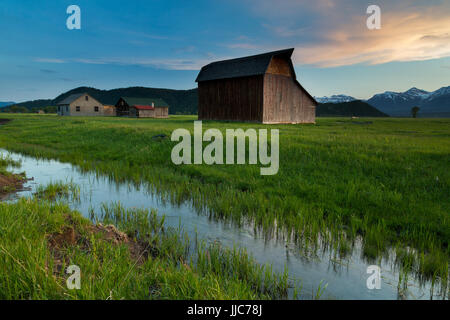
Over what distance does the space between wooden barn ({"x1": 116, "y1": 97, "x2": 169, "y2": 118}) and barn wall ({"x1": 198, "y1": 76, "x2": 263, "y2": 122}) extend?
40.4 meters

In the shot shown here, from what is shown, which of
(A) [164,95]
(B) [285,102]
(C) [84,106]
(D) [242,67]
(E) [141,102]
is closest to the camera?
(B) [285,102]

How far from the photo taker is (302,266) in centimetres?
397

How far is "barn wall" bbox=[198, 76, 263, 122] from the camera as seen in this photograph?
30.7 m

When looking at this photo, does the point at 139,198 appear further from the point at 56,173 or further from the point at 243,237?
the point at 56,173

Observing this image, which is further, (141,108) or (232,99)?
(141,108)

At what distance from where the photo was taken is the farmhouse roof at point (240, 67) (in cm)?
3046

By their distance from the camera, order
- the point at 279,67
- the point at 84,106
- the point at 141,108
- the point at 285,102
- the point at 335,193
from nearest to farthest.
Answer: the point at 335,193, the point at 279,67, the point at 285,102, the point at 141,108, the point at 84,106

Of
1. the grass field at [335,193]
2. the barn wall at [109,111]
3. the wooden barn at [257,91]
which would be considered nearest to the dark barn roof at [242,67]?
the wooden barn at [257,91]

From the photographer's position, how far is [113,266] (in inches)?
128

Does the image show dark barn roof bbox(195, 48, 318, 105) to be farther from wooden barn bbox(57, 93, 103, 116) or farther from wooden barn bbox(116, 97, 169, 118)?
wooden barn bbox(57, 93, 103, 116)

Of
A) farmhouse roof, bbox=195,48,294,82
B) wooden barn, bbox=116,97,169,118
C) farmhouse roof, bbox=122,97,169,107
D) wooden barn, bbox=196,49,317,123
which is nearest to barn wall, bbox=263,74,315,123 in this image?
wooden barn, bbox=196,49,317,123

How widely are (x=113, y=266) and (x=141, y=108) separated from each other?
72968mm

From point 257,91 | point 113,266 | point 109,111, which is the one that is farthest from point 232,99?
point 109,111

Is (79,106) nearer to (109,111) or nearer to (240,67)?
(109,111)
